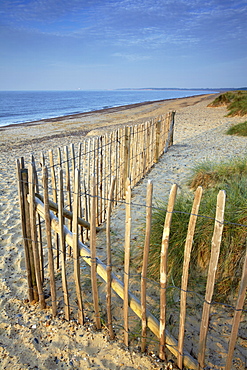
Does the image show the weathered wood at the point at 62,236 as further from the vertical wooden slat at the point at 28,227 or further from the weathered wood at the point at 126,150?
the weathered wood at the point at 126,150

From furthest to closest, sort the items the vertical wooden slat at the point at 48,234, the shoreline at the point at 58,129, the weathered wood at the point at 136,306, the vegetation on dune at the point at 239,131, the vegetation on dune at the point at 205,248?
the shoreline at the point at 58,129, the vegetation on dune at the point at 239,131, the vegetation on dune at the point at 205,248, the vertical wooden slat at the point at 48,234, the weathered wood at the point at 136,306

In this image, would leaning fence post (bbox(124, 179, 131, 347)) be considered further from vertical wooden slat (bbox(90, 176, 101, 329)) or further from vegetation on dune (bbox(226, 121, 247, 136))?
vegetation on dune (bbox(226, 121, 247, 136))

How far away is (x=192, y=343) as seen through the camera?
210 centimetres

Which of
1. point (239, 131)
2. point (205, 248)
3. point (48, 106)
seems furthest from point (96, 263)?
point (48, 106)

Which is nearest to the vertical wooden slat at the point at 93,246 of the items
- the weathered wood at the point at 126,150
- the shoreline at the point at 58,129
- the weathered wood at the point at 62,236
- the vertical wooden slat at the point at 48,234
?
the weathered wood at the point at 62,236

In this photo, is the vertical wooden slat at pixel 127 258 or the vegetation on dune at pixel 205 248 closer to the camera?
the vertical wooden slat at pixel 127 258

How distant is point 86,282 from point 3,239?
144cm

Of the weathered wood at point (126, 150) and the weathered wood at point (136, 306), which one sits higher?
the weathered wood at point (126, 150)

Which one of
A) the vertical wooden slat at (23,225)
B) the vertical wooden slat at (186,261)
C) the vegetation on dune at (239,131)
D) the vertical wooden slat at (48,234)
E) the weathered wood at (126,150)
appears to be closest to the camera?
the vertical wooden slat at (186,261)

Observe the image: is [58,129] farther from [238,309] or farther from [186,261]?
[238,309]

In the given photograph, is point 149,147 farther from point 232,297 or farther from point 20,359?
point 20,359

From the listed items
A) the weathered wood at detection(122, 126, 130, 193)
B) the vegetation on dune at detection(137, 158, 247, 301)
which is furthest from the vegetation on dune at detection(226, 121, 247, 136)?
the vegetation on dune at detection(137, 158, 247, 301)

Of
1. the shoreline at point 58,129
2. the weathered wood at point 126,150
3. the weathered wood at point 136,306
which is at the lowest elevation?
the shoreline at point 58,129

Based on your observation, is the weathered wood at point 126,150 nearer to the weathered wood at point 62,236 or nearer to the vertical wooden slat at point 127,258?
the weathered wood at point 62,236
